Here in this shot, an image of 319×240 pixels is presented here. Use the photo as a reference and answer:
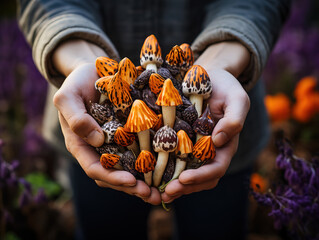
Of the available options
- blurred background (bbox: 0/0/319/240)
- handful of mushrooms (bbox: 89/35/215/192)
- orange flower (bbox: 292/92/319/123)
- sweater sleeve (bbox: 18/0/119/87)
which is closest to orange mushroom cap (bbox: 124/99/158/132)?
handful of mushrooms (bbox: 89/35/215/192)

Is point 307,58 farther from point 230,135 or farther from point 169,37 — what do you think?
point 230,135

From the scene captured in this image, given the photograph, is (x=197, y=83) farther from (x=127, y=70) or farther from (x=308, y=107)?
(x=308, y=107)

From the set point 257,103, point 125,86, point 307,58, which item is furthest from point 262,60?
point 307,58

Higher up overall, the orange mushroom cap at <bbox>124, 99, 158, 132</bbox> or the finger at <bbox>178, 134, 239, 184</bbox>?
the orange mushroom cap at <bbox>124, 99, 158, 132</bbox>

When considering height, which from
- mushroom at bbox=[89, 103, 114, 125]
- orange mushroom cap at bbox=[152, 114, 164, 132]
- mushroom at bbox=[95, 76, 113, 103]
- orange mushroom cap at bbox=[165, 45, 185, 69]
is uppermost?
orange mushroom cap at bbox=[165, 45, 185, 69]

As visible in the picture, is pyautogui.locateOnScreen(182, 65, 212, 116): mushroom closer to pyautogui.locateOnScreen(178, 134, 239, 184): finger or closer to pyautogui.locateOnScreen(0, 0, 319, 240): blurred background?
pyautogui.locateOnScreen(178, 134, 239, 184): finger
